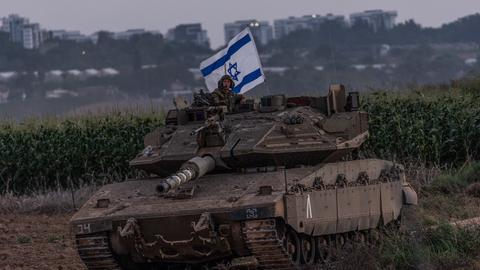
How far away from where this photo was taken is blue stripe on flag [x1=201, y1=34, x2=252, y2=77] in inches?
877

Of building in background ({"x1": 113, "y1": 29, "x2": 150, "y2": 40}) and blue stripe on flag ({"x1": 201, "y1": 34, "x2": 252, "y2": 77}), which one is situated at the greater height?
blue stripe on flag ({"x1": 201, "y1": 34, "x2": 252, "y2": 77})

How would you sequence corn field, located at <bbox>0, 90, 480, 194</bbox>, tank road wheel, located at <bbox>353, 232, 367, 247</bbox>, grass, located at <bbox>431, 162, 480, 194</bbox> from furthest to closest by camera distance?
1. corn field, located at <bbox>0, 90, 480, 194</bbox>
2. grass, located at <bbox>431, 162, 480, 194</bbox>
3. tank road wheel, located at <bbox>353, 232, 367, 247</bbox>

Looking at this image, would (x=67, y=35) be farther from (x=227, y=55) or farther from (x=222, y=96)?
(x=222, y=96)

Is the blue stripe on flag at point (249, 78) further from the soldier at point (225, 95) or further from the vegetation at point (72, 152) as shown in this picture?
the soldier at point (225, 95)

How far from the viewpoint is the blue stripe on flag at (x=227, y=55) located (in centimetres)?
2227

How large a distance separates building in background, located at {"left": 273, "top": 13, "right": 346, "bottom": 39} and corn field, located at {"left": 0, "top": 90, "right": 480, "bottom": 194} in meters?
28.0

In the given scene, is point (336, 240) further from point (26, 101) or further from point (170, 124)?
point (26, 101)

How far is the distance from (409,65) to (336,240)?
35.1m

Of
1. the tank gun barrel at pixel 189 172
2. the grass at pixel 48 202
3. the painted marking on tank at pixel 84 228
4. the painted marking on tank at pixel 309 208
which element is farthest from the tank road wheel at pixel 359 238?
the grass at pixel 48 202

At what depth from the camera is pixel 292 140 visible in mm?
14141

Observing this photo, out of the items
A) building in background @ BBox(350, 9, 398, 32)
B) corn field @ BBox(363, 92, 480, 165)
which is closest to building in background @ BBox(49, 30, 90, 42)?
building in background @ BBox(350, 9, 398, 32)

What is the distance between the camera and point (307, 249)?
13.9 m

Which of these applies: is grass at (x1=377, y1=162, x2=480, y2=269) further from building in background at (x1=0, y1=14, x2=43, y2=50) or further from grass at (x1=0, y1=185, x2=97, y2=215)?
building in background at (x1=0, y1=14, x2=43, y2=50)

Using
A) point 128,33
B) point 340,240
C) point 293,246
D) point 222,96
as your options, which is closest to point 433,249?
point 293,246
